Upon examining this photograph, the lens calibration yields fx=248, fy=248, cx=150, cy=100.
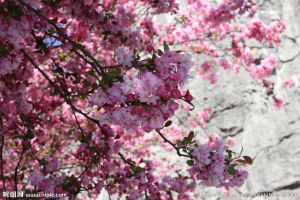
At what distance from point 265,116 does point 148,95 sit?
6.26 m

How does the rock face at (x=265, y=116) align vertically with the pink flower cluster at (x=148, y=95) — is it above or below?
above

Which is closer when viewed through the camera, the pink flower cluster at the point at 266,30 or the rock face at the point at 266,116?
the pink flower cluster at the point at 266,30

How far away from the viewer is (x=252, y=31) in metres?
5.29

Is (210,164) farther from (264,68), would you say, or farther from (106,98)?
(264,68)

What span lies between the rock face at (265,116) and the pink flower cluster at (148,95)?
13.3 ft

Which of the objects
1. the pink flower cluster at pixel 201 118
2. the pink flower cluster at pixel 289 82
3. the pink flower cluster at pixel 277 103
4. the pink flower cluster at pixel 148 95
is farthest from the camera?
the pink flower cluster at pixel 289 82

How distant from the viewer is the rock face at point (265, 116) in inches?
217

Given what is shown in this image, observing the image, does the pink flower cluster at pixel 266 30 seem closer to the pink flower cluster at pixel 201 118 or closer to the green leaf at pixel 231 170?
the pink flower cluster at pixel 201 118

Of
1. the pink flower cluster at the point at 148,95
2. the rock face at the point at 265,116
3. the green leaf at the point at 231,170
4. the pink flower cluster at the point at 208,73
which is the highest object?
the pink flower cluster at the point at 208,73

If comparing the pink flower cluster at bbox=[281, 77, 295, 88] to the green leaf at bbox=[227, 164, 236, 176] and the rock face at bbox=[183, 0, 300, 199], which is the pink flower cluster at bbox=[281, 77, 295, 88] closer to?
the rock face at bbox=[183, 0, 300, 199]

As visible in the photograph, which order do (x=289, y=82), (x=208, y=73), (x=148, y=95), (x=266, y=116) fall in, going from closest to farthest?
(x=148, y=95) → (x=266, y=116) → (x=289, y=82) → (x=208, y=73)

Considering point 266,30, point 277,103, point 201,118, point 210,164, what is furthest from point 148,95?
point 277,103

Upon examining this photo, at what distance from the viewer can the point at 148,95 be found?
44.9 inches

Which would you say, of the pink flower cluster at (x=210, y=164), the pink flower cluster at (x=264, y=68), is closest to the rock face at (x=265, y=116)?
the pink flower cluster at (x=264, y=68)
